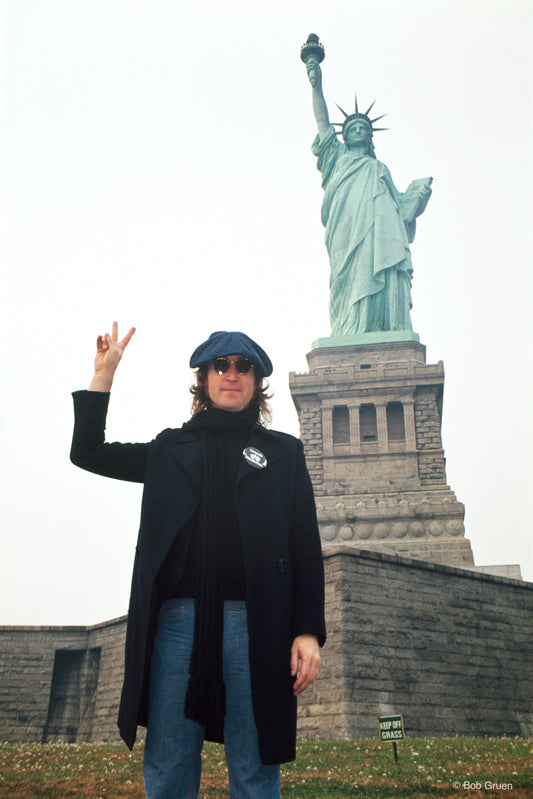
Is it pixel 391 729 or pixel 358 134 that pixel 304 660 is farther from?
pixel 358 134

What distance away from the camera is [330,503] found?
28125 mm

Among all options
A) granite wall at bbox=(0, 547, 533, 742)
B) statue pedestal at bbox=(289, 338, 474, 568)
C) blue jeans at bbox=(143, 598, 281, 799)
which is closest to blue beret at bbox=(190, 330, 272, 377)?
blue jeans at bbox=(143, 598, 281, 799)

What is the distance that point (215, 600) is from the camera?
2904 millimetres

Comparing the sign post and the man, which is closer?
the man

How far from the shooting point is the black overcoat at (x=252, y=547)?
2.84 m

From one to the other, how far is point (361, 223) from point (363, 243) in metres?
0.92

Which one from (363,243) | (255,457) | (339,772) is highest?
(363,243)

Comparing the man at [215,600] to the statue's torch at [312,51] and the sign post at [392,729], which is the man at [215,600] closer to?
the sign post at [392,729]

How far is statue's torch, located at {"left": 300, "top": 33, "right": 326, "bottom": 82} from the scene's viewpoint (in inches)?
1422

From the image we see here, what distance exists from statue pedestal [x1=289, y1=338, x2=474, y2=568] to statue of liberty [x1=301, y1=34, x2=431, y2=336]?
1.88m

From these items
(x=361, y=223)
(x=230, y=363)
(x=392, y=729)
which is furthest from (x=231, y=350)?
(x=361, y=223)

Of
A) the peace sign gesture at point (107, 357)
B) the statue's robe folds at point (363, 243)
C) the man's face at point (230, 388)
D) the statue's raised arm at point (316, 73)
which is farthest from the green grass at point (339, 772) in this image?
the statue's raised arm at point (316, 73)

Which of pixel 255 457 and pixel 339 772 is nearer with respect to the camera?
pixel 255 457

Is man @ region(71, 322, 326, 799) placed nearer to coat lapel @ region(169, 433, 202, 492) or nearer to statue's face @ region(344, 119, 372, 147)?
coat lapel @ region(169, 433, 202, 492)
